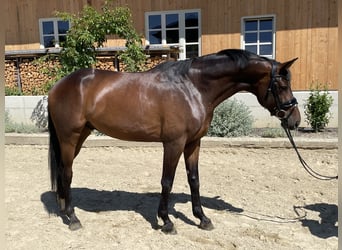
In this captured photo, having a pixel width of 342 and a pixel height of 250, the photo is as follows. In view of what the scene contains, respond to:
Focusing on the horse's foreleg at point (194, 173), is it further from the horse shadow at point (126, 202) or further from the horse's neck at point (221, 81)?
the horse's neck at point (221, 81)

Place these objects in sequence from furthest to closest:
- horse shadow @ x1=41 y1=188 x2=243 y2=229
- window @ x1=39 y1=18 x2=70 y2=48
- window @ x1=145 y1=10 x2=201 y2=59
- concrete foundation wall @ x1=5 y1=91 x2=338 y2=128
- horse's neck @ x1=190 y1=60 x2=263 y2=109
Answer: window @ x1=39 y1=18 x2=70 y2=48, window @ x1=145 y1=10 x2=201 y2=59, concrete foundation wall @ x1=5 y1=91 x2=338 y2=128, horse shadow @ x1=41 y1=188 x2=243 y2=229, horse's neck @ x1=190 y1=60 x2=263 y2=109

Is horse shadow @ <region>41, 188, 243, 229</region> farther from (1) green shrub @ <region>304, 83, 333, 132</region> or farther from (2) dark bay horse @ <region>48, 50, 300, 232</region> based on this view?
(1) green shrub @ <region>304, 83, 333, 132</region>

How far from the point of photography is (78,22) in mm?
6551

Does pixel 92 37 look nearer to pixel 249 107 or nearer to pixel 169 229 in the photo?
pixel 249 107

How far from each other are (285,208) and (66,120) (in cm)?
249

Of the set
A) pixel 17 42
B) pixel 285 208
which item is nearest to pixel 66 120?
pixel 285 208

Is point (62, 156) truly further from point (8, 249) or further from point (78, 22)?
point (78, 22)

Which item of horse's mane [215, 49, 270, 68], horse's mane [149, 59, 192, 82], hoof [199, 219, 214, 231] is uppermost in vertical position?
horse's mane [215, 49, 270, 68]

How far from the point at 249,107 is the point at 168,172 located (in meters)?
4.76

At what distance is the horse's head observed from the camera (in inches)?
102

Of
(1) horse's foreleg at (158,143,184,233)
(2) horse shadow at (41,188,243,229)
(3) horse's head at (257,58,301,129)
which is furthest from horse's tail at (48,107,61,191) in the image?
(3) horse's head at (257,58,301,129)

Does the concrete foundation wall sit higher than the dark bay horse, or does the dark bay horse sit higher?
the dark bay horse

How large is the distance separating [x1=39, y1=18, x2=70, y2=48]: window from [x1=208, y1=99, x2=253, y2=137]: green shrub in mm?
5781

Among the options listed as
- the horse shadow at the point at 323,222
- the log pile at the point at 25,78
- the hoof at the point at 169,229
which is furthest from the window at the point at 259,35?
the hoof at the point at 169,229
